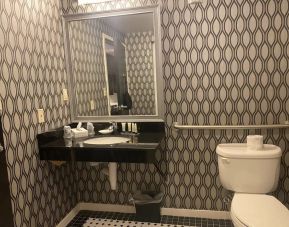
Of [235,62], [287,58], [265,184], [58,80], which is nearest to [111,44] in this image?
[58,80]

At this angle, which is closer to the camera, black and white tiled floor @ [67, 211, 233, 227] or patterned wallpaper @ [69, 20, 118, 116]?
black and white tiled floor @ [67, 211, 233, 227]

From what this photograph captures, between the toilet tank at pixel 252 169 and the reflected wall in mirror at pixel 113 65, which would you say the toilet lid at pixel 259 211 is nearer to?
the toilet tank at pixel 252 169

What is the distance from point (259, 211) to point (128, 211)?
1334 millimetres

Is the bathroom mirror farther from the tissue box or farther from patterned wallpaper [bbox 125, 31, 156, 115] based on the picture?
the tissue box

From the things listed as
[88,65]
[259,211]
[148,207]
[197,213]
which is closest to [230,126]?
[259,211]

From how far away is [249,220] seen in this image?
1.61 m

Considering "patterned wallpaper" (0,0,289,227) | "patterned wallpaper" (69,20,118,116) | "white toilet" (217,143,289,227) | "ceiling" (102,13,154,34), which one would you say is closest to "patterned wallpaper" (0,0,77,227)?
"patterned wallpaper" (0,0,289,227)

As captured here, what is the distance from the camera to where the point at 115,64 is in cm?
247

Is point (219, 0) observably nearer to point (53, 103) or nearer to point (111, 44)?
point (111, 44)

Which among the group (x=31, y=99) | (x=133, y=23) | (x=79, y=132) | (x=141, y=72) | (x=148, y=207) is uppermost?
(x=133, y=23)

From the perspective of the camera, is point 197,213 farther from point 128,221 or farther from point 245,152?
point 245,152

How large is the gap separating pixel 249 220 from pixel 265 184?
19.9 inches

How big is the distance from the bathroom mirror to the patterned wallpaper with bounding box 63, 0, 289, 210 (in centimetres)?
9

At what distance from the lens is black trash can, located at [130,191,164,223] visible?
8.03 ft
